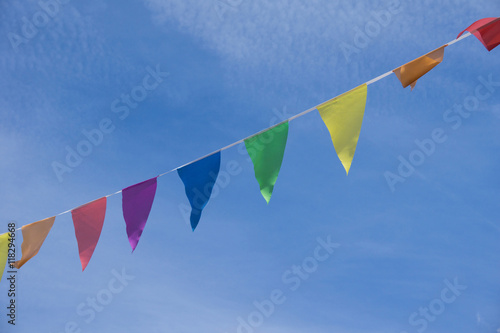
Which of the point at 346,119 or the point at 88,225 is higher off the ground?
the point at 346,119

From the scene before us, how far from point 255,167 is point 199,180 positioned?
0.53m

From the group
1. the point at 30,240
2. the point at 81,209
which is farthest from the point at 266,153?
the point at 30,240

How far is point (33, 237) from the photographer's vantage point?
4.49 meters

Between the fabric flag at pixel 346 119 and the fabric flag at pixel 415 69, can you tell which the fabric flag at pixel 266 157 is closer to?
the fabric flag at pixel 346 119

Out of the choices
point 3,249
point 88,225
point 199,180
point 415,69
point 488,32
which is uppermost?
point 488,32

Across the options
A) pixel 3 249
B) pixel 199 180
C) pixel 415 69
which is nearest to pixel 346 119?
pixel 415 69

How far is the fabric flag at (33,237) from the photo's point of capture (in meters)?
4.48

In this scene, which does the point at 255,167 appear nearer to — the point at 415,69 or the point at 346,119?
the point at 346,119

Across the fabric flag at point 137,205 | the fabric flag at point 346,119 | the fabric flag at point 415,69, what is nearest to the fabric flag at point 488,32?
the fabric flag at point 415,69

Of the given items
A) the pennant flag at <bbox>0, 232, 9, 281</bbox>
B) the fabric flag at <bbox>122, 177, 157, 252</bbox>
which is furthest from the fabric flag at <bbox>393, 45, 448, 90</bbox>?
the pennant flag at <bbox>0, 232, 9, 281</bbox>

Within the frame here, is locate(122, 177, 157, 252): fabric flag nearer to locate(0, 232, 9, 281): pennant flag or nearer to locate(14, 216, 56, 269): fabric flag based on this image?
locate(14, 216, 56, 269): fabric flag

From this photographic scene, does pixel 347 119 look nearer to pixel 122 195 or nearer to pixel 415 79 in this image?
pixel 415 79

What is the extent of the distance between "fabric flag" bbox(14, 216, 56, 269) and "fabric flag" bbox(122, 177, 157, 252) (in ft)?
2.56

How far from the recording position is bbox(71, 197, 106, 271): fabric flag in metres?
4.34
